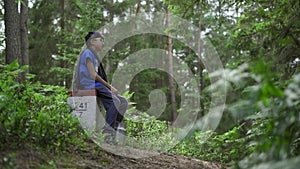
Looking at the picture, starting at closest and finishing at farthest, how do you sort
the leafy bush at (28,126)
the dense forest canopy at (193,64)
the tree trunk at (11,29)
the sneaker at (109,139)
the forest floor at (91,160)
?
the dense forest canopy at (193,64) → the forest floor at (91,160) → the leafy bush at (28,126) → the sneaker at (109,139) → the tree trunk at (11,29)

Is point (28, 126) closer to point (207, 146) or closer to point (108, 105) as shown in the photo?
point (108, 105)

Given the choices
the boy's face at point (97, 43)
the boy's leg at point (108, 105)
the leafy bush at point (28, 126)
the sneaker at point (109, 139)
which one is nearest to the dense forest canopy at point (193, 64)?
the leafy bush at point (28, 126)

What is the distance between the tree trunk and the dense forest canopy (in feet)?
0.07

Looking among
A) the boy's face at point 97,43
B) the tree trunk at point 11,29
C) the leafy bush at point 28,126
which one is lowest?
the leafy bush at point 28,126

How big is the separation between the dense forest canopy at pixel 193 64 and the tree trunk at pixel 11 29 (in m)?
0.02

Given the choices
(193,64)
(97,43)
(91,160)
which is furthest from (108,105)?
(193,64)

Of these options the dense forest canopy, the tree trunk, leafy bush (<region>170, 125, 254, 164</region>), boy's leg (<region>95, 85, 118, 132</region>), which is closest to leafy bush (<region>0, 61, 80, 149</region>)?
the dense forest canopy

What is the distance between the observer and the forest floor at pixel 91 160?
3.79 meters

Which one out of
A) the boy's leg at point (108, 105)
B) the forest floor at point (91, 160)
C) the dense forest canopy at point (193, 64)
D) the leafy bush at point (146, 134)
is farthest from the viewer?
the leafy bush at point (146, 134)

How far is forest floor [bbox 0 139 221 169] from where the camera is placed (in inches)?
149

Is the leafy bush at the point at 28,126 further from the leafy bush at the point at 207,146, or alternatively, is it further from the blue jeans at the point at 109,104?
the leafy bush at the point at 207,146

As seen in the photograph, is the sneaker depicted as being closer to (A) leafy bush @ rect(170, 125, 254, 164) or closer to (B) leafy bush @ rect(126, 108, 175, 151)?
(B) leafy bush @ rect(126, 108, 175, 151)

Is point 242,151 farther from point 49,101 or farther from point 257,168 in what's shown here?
point 49,101

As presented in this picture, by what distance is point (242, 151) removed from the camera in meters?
4.14
